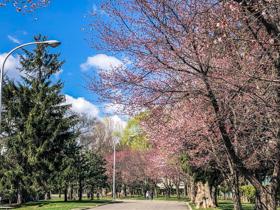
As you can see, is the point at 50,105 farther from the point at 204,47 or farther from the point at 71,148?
the point at 204,47

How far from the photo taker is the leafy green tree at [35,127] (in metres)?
43.9

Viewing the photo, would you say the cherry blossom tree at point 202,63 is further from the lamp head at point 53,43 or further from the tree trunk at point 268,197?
the lamp head at point 53,43

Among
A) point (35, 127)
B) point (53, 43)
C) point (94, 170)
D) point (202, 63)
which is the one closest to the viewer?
point (202, 63)

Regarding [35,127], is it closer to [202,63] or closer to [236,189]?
[236,189]

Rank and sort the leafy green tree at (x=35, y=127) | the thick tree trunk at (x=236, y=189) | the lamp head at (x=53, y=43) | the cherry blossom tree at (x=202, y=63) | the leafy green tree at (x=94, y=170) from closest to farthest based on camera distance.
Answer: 1. the cherry blossom tree at (x=202, y=63)
2. the thick tree trunk at (x=236, y=189)
3. the lamp head at (x=53, y=43)
4. the leafy green tree at (x=35, y=127)
5. the leafy green tree at (x=94, y=170)

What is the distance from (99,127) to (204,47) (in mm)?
67372

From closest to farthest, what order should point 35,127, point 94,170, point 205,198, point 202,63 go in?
point 202,63
point 205,198
point 35,127
point 94,170

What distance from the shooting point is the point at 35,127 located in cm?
4547

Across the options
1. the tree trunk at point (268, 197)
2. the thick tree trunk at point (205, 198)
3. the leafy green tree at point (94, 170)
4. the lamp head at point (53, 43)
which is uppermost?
the lamp head at point (53, 43)

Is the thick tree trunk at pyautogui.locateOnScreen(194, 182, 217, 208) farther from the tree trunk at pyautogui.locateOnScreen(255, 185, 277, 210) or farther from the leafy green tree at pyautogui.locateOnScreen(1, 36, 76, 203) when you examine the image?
the tree trunk at pyautogui.locateOnScreen(255, 185, 277, 210)

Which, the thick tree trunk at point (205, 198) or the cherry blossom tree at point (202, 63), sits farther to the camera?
the thick tree trunk at point (205, 198)

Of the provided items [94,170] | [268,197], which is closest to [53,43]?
[268,197]

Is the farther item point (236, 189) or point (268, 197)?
point (236, 189)

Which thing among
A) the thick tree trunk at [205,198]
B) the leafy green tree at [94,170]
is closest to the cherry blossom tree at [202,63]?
the thick tree trunk at [205,198]
